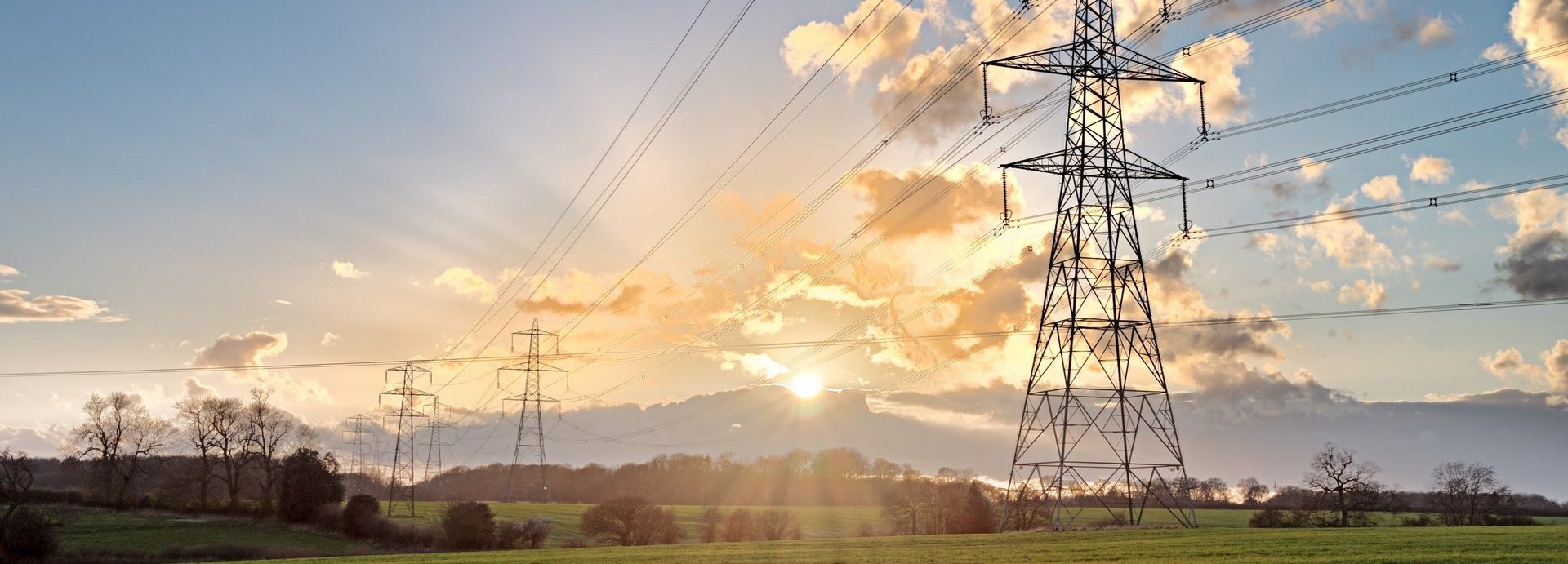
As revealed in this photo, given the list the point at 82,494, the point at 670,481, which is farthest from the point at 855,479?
the point at 82,494

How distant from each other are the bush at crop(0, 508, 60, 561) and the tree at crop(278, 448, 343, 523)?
87.5 feet

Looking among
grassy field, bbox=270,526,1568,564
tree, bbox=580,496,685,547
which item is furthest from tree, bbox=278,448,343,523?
grassy field, bbox=270,526,1568,564

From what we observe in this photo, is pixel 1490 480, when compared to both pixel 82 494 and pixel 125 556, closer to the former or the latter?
pixel 125 556

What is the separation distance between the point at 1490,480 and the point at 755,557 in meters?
90.3

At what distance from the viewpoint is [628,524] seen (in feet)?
254

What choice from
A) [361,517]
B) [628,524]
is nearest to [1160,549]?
[628,524]

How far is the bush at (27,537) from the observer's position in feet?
225

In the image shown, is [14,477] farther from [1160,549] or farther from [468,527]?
[1160,549]

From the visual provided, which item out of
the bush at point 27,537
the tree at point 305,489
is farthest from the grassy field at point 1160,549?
the tree at point 305,489

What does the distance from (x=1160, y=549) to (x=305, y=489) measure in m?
86.7

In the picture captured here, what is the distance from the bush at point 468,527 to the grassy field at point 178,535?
8247 millimetres

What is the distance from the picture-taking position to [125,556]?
245 ft

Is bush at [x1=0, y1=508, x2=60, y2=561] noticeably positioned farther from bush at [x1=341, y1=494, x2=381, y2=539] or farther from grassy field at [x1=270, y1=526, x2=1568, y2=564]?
grassy field at [x1=270, y1=526, x2=1568, y2=564]

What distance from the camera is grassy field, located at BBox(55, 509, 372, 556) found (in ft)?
265
